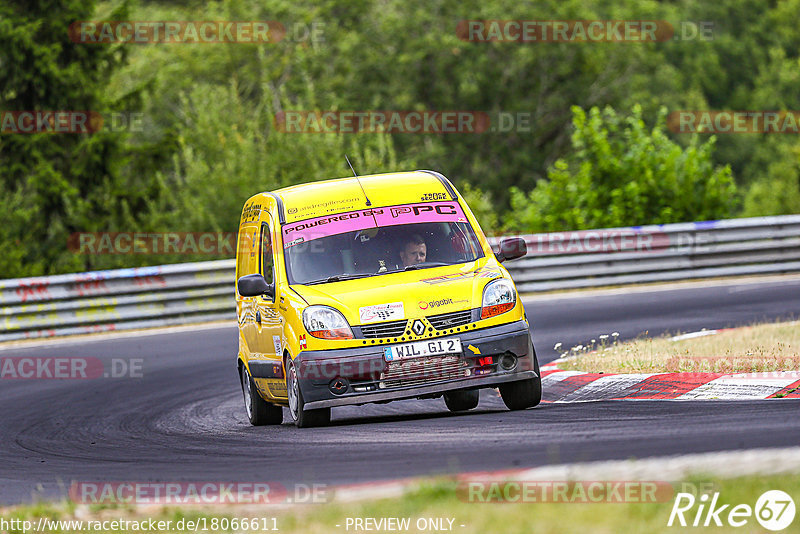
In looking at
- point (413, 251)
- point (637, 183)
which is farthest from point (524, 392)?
point (637, 183)

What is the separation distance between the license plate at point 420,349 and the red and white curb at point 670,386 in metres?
1.44

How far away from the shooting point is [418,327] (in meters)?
9.17

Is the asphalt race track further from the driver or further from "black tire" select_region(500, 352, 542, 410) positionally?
the driver

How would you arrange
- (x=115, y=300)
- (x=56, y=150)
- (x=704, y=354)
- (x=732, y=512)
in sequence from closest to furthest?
(x=732, y=512) → (x=704, y=354) → (x=115, y=300) → (x=56, y=150)

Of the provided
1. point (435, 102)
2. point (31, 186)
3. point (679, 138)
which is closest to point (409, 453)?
point (31, 186)

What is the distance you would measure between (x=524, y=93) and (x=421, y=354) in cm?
4120

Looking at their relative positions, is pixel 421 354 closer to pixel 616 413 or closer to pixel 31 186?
pixel 616 413

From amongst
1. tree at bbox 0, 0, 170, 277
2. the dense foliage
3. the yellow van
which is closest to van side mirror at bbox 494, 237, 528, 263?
the yellow van

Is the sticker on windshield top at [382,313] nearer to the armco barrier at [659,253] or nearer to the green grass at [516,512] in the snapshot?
the green grass at [516,512]

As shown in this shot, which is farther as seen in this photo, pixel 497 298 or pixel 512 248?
pixel 512 248

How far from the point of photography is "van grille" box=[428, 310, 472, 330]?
922 cm

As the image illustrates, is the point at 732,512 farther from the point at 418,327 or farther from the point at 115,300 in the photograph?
the point at 115,300

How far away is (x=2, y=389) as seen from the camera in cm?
1420

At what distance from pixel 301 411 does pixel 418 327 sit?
3.68 ft
